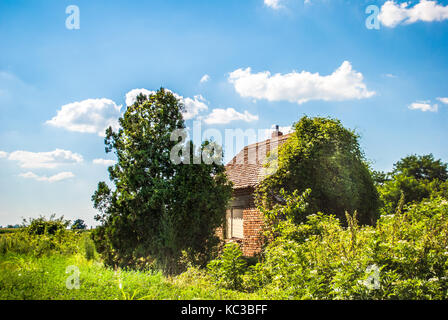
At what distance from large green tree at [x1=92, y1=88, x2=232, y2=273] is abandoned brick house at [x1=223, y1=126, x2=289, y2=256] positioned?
382cm

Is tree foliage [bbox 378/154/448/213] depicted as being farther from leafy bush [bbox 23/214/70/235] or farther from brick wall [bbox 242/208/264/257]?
leafy bush [bbox 23/214/70/235]

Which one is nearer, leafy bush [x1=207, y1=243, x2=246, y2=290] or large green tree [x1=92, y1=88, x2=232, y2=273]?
leafy bush [x1=207, y1=243, x2=246, y2=290]

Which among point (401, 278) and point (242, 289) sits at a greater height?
point (401, 278)

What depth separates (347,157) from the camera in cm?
1436

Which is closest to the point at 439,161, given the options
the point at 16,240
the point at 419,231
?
the point at 419,231

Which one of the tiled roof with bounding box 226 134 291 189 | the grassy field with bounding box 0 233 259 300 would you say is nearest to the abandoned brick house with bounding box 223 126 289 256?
the tiled roof with bounding box 226 134 291 189

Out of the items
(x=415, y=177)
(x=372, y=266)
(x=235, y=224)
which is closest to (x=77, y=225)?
(x=235, y=224)

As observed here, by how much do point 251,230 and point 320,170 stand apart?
408cm

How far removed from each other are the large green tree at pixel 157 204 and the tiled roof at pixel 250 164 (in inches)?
188

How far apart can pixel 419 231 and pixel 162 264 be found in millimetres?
6812

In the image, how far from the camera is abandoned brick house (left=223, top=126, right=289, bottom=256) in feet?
48.2

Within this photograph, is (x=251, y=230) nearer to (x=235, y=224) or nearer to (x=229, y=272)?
(x=235, y=224)

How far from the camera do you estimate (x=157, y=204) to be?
10031 millimetres

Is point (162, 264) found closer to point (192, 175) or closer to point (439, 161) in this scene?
point (192, 175)
